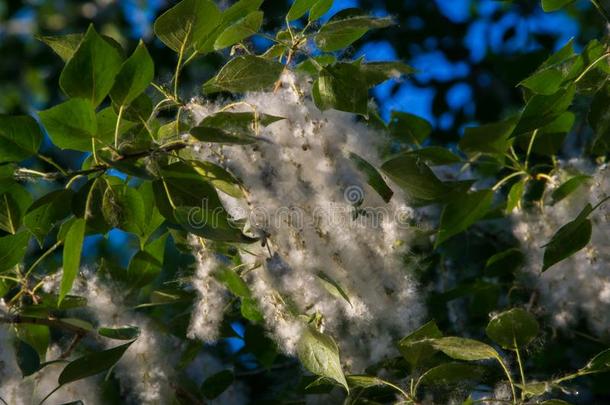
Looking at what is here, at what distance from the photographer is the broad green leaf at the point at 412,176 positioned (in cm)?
104

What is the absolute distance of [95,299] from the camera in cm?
133

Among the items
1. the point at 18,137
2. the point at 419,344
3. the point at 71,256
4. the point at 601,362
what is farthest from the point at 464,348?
the point at 18,137

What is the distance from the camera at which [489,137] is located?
48.3 inches

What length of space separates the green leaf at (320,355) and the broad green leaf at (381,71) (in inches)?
13.8

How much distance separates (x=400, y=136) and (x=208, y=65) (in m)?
1.81

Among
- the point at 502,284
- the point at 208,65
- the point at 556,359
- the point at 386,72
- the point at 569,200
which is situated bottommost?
the point at 208,65

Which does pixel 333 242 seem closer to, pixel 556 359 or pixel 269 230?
pixel 269 230

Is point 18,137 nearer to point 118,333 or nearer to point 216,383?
point 118,333

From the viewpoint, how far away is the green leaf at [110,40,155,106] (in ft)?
3.11

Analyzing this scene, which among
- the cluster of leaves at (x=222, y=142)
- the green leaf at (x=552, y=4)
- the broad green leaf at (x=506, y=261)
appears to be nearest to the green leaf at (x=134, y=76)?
the cluster of leaves at (x=222, y=142)

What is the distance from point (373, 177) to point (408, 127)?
493 millimetres

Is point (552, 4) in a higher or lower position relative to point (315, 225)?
higher

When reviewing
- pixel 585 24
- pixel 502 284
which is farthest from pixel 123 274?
pixel 585 24

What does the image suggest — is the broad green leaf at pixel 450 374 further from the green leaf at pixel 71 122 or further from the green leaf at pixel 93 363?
the green leaf at pixel 71 122
